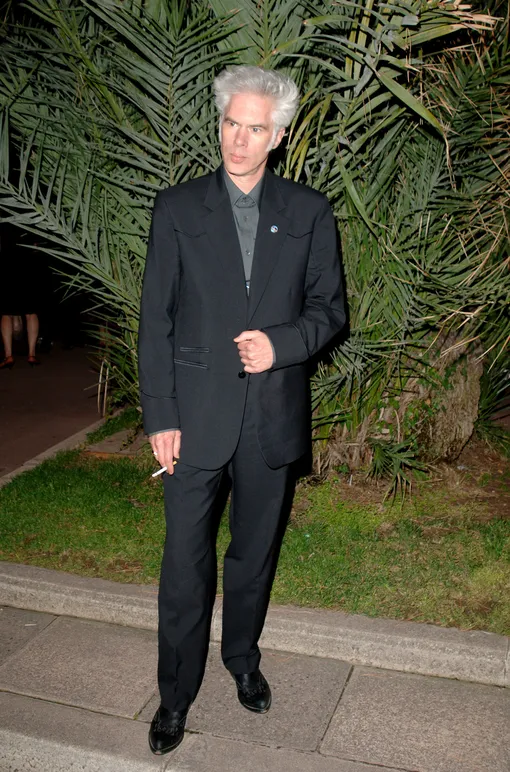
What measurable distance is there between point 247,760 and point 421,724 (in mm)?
653

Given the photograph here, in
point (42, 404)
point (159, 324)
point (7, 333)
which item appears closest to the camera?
point (159, 324)

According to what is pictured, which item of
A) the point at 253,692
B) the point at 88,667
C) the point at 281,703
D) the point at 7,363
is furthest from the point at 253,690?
the point at 7,363

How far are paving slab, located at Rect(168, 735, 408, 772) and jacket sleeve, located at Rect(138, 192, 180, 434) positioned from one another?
3.72ft

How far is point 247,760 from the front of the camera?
279 cm

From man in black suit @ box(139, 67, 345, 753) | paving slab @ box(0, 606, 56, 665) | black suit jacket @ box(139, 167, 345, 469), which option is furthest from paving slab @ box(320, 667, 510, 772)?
paving slab @ box(0, 606, 56, 665)

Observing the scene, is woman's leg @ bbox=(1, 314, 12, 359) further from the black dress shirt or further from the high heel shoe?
the black dress shirt

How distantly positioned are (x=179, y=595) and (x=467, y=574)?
1.69m

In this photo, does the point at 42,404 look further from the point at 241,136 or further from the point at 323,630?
the point at 241,136

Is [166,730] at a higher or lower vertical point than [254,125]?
lower

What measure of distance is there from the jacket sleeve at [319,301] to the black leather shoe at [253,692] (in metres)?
1.25

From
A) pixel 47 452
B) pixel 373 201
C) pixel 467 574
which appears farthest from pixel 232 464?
pixel 47 452

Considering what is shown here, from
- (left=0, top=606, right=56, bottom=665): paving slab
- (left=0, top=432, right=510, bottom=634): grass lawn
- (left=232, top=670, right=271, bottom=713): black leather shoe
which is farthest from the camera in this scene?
(left=0, top=432, right=510, bottom=634): grass lawn

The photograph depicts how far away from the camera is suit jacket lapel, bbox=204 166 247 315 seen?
2652 mm

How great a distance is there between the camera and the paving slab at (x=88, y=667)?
10.3 feet
